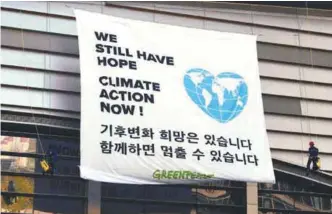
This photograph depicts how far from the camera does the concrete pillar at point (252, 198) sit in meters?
25.8

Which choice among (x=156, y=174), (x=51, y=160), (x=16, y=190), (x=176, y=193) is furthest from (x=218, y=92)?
(x=16, y=190)

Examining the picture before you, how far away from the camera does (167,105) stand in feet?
78.1

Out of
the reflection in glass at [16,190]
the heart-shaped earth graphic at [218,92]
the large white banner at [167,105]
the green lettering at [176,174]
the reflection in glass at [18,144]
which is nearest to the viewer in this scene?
the large white banner at [167,105]

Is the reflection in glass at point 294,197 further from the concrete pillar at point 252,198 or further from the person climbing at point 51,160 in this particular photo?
the person climbing at point 51,160

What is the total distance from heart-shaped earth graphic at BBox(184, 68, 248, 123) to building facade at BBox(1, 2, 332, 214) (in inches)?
103

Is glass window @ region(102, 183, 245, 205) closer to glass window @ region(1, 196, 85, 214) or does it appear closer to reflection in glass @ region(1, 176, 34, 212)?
glass window @ region(1, 196, 85, 214)

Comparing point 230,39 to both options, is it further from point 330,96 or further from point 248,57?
point 330,96

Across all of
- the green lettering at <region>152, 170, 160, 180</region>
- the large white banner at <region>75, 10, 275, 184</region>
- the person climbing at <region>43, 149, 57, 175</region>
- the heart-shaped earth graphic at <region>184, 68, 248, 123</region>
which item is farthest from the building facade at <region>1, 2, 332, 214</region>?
the heart-shaped earth graphic at <region>184, 68, 248, 123</region>

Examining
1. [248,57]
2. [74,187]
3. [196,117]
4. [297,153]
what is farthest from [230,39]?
[74,187]

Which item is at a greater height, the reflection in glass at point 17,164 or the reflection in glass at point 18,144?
the reflection in glass at point 18,144

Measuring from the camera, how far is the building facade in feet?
79.1

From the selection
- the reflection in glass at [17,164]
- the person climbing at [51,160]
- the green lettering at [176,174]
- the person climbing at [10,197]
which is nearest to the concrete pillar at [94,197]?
the person climbing at [51,160]

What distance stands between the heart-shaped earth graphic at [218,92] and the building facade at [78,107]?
2608 millimetres

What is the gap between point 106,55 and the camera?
2364 cm
